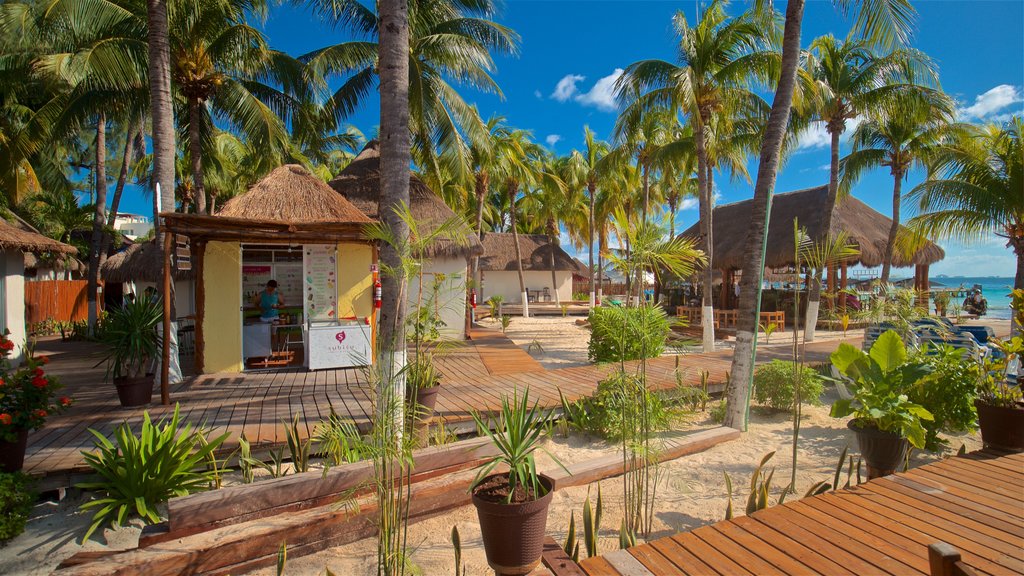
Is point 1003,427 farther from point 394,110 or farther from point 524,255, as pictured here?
point 524,255

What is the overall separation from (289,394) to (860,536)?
236 inches

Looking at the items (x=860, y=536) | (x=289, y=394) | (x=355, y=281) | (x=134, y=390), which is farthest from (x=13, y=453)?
(x=860, y=536)

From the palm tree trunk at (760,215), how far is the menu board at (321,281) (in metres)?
6.47

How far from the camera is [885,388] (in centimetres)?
399

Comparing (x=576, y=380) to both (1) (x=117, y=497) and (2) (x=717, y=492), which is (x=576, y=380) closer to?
(2) (x=717, y=492)

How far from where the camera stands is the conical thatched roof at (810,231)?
1612 cm

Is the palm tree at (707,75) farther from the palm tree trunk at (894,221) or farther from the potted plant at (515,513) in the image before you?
the potted plant at (515,513)

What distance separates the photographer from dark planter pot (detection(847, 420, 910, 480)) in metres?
3.79

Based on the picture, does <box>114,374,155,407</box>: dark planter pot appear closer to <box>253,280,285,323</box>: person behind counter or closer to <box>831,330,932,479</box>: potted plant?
<box>253,280,285,323</box>: person behind counter

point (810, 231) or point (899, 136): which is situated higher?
point (899, 136)

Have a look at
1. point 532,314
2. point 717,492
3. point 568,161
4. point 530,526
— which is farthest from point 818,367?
point 568,161

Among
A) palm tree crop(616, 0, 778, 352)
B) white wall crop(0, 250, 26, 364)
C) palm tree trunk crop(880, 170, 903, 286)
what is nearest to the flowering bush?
white wall crop(0, 250, 26, 364)

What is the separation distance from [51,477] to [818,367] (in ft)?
33.3

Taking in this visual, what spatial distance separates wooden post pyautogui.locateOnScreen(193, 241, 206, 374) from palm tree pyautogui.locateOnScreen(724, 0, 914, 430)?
7.75m
